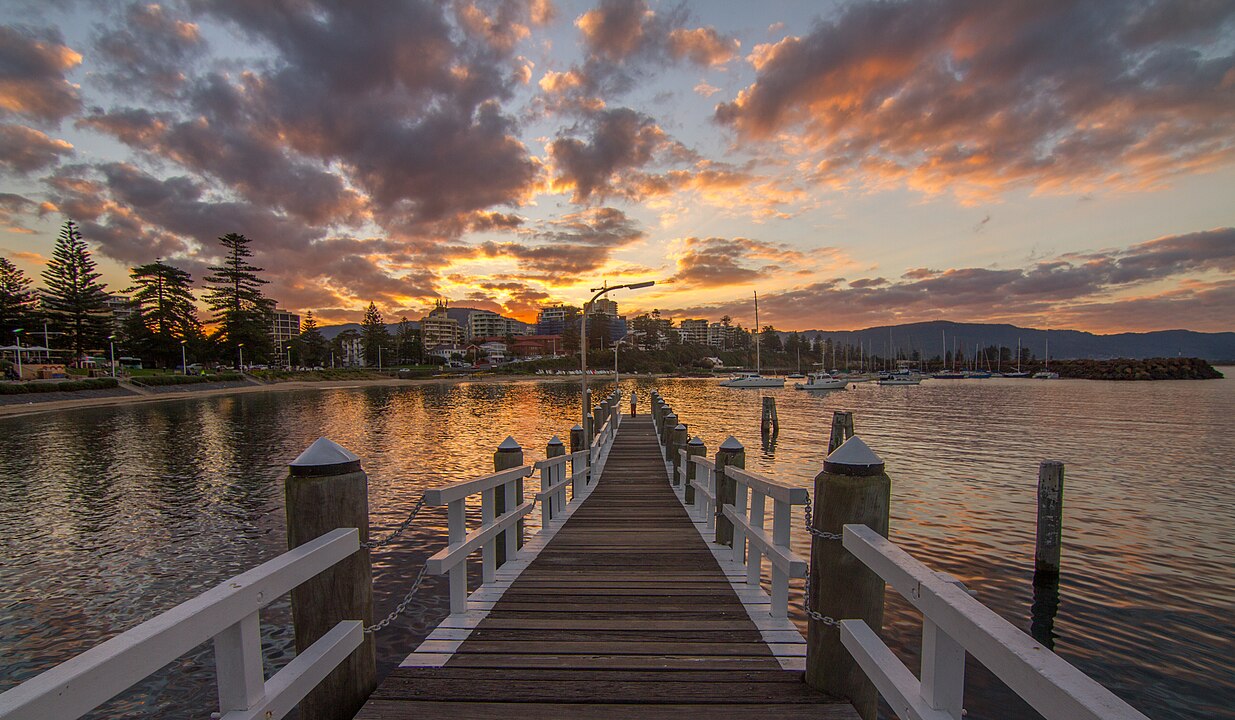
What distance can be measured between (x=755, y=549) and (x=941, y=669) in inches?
124

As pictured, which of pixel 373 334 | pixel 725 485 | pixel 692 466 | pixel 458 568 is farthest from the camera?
pixel 373 334

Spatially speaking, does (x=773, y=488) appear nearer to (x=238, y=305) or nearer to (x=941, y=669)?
(x=941, y=669)

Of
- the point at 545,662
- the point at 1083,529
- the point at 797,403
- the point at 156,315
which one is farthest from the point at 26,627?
the point at 156,315

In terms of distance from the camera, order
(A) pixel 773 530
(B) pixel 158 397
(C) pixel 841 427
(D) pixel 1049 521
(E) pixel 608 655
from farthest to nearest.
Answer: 1. (B) pixel 158 397
2. (C) pixel 841 427
3. (D) pixel 1049 521
4. (A) pixel 773 530
5. (E) pixel 608 655

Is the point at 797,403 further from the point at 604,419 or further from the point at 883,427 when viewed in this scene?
the point at 604,419

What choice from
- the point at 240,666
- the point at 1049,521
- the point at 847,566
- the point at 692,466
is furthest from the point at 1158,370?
the point at 240,666

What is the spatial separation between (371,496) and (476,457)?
7.11 meters

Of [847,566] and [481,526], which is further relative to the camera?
[481,526]

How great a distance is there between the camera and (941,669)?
91.6 inches

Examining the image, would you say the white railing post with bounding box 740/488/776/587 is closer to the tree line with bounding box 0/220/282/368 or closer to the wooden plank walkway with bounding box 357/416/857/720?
the wooden plank walkway with bounding box 357/416/857/720

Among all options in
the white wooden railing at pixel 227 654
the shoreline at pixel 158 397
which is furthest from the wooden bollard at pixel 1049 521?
the shoreline at pixel 158 397

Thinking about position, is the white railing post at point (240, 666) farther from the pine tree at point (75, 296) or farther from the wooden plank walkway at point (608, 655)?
the pine tree at point (75, 296)

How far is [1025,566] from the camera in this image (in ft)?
36.1

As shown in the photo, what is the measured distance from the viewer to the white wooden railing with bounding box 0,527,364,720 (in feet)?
4.85
